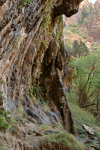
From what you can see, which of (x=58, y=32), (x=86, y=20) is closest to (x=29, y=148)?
(x=58, y=32)

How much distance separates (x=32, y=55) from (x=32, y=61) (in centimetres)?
45

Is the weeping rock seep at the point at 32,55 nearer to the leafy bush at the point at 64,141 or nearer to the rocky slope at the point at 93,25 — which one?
the leafy bush at the point at 64,141

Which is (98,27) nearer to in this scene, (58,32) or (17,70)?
(58,32)

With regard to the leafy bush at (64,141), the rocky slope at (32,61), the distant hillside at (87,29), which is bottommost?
the leafy bush at (64,141)

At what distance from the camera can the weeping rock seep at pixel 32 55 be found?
3522 mm

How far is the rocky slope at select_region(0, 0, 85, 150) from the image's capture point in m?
3.68

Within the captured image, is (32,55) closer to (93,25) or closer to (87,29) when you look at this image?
(93,25)

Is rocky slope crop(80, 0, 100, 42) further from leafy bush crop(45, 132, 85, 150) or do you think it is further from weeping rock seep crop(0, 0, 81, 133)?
leafy bush crop(45, 132, 85, 150)

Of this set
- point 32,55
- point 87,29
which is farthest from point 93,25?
point 32,55

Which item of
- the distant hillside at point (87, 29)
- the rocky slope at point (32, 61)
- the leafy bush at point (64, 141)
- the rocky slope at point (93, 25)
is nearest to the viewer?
the rocky slope at point (32, 61)

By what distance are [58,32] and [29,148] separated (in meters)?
9.56

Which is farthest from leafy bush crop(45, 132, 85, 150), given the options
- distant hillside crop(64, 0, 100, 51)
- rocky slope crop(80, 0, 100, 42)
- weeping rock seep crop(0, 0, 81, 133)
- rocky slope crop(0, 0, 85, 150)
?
rocky slope crop(80, 0, 100, 42)

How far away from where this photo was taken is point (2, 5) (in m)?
2.57

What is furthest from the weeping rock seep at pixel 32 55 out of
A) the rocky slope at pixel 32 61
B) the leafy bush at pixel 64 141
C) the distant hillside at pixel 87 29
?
the distant hillside at pixel 87 29
